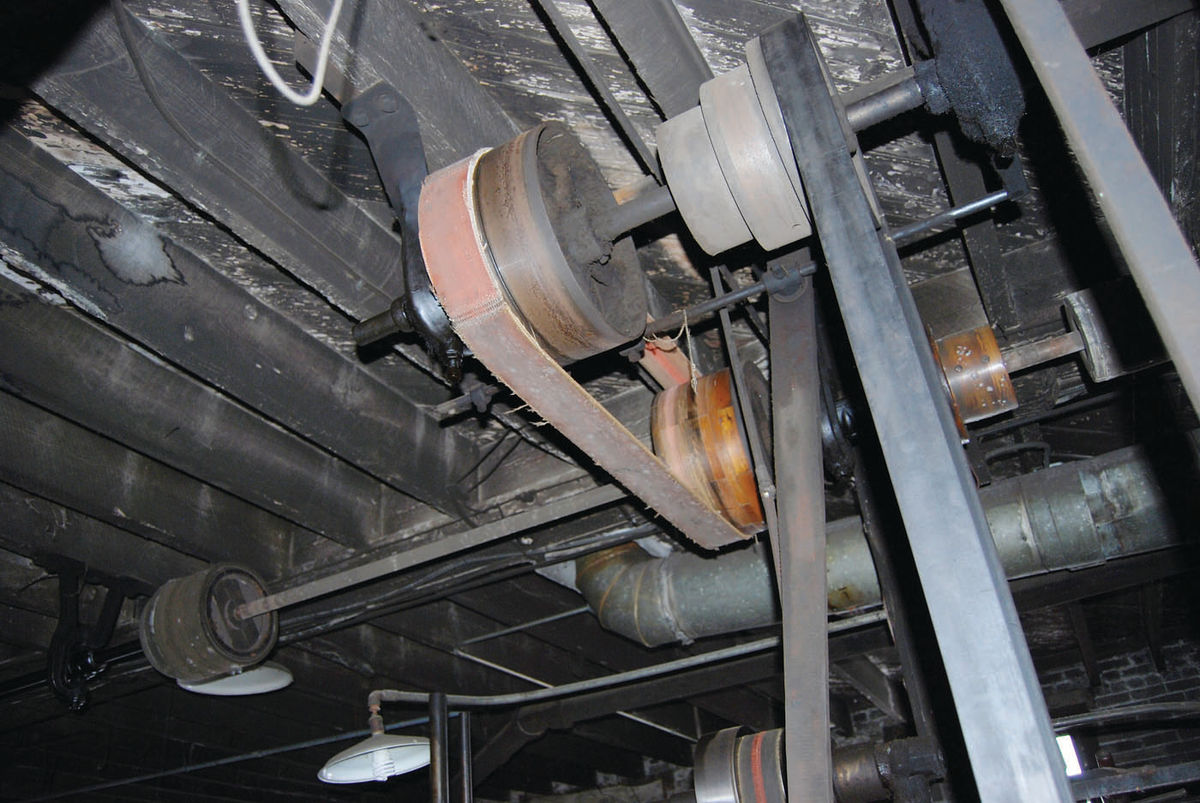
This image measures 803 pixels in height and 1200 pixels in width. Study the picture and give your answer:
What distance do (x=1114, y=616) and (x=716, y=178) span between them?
20.9 feet

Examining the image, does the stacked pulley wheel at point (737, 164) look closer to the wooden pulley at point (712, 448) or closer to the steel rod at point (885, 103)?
the steel rod at point (885, 103)

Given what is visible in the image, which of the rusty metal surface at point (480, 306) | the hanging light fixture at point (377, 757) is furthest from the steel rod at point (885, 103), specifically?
the hanging light fixture at point (377, 757)

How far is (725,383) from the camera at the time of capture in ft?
8.91

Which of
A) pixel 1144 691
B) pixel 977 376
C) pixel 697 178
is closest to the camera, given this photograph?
pixel 697 178

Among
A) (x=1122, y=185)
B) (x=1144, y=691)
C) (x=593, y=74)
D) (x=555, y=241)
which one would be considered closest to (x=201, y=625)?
(x=555, y=241)

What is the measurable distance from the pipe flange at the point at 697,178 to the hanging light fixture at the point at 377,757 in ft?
8.90

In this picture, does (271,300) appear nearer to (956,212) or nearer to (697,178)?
(697,178)

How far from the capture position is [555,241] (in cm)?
175

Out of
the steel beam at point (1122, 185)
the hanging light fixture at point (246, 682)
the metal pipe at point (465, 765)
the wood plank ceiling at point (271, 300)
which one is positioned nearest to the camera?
the steel beam at point (1122, 185)

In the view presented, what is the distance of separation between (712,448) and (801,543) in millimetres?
778

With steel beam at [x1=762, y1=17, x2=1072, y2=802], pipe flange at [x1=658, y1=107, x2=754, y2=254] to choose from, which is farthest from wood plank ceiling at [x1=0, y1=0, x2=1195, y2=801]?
steel beam at [x1=762, y1=17, x2=1072, y2=802]

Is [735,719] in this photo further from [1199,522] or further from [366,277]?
[366,277]

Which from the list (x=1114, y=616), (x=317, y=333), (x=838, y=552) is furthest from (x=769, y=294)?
(x=1114, y=616)

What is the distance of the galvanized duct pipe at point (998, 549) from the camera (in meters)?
2.95
